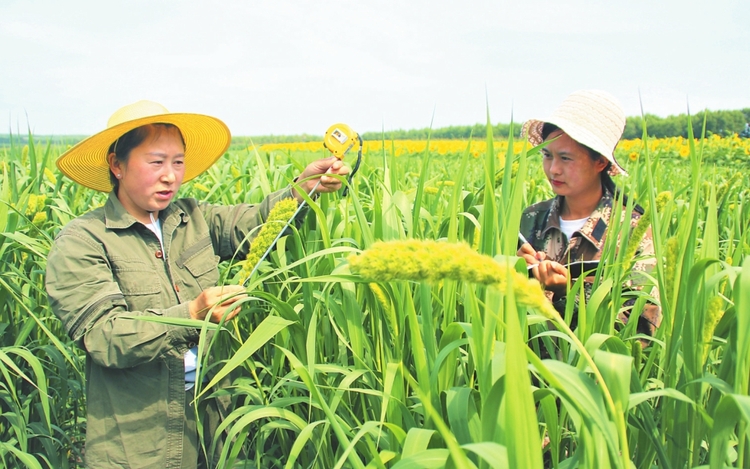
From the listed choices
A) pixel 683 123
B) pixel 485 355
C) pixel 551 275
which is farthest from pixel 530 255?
pixel 683 123

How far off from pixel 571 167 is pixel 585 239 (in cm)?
26

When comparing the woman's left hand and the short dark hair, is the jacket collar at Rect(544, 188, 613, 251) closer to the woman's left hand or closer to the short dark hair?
the woman's left hand

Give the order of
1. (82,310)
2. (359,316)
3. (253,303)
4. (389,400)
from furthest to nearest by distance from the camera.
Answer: (253,303)
(82,310)
(359,316)
(389,400)

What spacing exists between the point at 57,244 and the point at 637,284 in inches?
64.3

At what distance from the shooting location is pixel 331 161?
186 centimetres

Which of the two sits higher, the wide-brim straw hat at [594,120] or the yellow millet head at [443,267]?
the wide-brim straw hat at [594,120]

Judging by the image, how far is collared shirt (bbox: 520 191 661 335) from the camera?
1646 millimetres

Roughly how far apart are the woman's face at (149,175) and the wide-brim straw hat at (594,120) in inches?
46.1

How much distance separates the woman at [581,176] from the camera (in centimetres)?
190

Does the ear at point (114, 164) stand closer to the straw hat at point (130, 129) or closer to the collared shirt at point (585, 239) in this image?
the straw hat at point (130, 129)

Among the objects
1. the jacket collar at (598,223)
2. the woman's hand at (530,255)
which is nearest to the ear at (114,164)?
the woman's hand at (530,255)

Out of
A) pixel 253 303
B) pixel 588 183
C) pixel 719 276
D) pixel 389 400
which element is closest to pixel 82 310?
pixel 253 303

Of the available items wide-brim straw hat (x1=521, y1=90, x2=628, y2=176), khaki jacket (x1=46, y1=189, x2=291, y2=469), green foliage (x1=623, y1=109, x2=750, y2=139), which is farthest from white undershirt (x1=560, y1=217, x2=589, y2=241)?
green foliage (x1=623, y1=109, x2=750, y2=139)

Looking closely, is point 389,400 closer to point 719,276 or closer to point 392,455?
point 392,455
